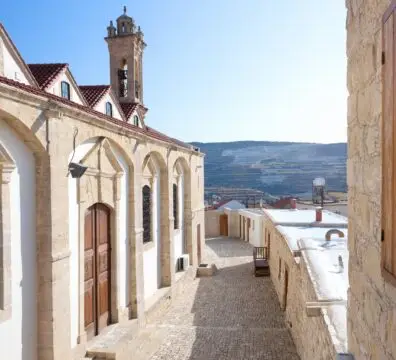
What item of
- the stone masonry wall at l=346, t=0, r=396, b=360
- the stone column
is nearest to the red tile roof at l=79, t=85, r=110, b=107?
the stone column

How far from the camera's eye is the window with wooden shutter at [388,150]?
1892 millimetres

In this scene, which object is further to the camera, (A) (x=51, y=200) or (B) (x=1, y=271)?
(A) (x=51, y=200)

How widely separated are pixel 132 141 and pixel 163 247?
4.99 metres

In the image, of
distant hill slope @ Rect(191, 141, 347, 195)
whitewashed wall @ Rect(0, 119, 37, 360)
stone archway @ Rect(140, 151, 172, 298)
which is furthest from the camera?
distant hill slope @ Rect(191, 141, 347, 195)

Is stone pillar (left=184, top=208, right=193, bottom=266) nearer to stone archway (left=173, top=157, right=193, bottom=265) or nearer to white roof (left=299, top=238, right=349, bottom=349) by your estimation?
stone archway (left=173, top=157, right=193, bottom=265)

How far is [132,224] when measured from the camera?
10422 mm

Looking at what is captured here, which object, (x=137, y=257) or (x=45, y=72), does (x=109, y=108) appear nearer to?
(x=45, y=72)

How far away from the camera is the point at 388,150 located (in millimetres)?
1966

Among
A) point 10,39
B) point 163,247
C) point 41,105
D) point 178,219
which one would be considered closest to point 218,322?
point 163,247

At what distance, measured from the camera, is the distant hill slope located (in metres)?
69.3

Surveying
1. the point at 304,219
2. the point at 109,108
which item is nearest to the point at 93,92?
the point at 109,108

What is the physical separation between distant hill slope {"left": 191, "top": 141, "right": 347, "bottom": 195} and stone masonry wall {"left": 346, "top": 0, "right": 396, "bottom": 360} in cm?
6085

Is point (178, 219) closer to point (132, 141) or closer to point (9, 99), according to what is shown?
point (132, 141)

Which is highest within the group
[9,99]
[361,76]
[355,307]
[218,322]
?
[9,99]
